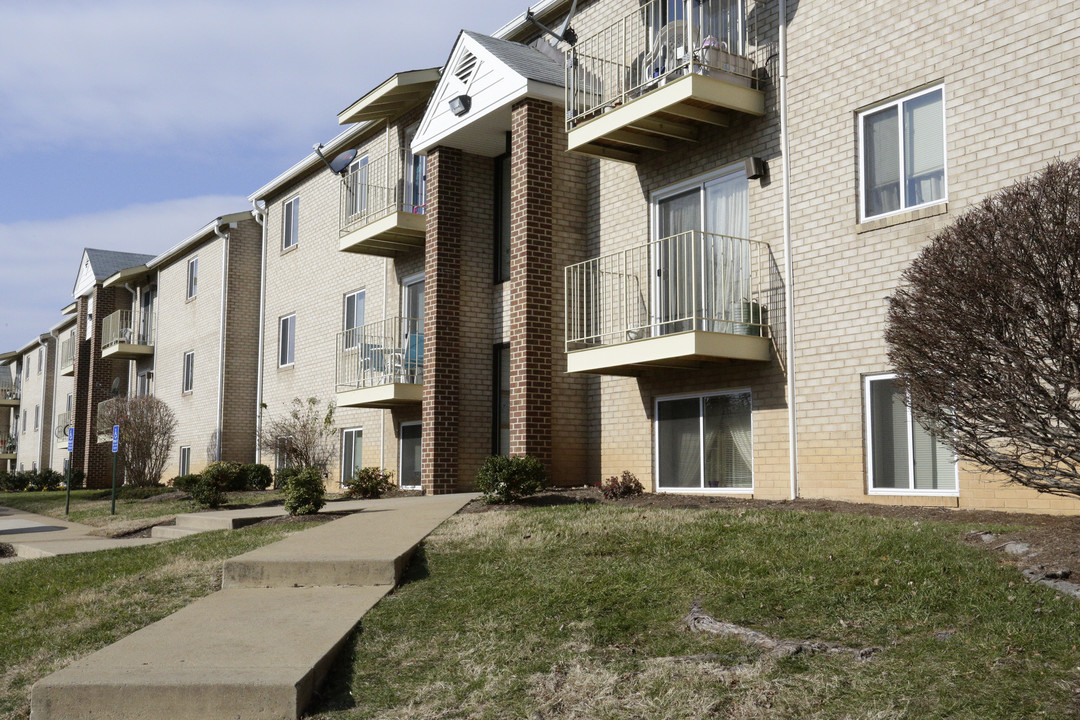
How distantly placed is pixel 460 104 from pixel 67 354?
34.7 m

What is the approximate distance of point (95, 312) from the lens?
38250mm

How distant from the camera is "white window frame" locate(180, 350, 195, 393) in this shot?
3111 centimetres

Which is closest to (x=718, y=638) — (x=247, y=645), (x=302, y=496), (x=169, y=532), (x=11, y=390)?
(x=247, y=645)

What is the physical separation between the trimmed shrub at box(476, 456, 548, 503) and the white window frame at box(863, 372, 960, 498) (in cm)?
415

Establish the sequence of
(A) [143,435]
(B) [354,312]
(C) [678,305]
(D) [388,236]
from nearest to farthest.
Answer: (C) [678,305]
(D) [388,236]
(B) [354,312]
(A) [143,435]

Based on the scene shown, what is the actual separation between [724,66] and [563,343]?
15.8 ft

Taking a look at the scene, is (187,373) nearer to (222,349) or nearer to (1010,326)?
(222,349)

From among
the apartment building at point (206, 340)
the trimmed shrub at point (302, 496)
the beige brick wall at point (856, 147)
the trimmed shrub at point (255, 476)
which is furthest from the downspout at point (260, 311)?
the beige brick wall at point (856, 147)

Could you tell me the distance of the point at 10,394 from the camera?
59.4 meters

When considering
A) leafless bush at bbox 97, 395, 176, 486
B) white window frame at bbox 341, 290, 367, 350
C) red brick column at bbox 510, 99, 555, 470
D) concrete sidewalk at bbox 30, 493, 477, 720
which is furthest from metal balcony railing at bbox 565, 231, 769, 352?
leafless bush at bbox 97, 395, 176, 486

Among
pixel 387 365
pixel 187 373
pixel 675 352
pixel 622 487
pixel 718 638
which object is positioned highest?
pixel 187 373

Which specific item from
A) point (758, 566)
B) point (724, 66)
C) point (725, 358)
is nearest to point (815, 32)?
point (724, 66)

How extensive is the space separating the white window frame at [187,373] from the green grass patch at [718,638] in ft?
81.5

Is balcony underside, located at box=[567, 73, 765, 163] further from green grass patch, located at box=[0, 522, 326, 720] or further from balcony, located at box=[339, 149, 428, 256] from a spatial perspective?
green grass patch, located at box=[0, 522, 326, 720]
